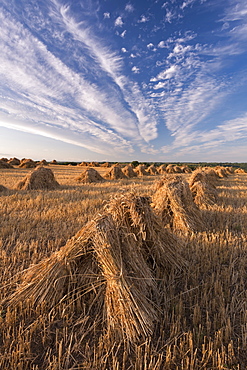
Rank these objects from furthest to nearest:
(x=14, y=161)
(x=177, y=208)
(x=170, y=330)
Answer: (x=14, y=161)
(x=177, y=208)
(x=170, y=330)

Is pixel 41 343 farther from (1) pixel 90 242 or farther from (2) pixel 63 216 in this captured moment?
(2) pixel 63 216

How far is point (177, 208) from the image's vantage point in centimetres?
460

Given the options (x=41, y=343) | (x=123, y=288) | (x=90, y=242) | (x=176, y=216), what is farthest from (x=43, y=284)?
(x=176, y=216)

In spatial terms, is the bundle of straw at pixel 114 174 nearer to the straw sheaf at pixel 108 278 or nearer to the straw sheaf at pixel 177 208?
the straw sheaf at pixel 177 208

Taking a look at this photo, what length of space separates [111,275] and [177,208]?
3049 mm

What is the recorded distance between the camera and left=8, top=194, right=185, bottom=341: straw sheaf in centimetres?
183

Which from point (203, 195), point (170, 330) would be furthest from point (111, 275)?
point (203, 195)

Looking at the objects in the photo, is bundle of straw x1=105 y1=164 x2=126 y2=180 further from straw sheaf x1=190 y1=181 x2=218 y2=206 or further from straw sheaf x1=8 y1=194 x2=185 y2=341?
straw sheaf x1=8 y1=194 x2=185 y2=341

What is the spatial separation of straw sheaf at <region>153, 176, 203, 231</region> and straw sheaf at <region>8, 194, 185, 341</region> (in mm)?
2255

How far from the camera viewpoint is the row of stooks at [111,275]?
1835 mm

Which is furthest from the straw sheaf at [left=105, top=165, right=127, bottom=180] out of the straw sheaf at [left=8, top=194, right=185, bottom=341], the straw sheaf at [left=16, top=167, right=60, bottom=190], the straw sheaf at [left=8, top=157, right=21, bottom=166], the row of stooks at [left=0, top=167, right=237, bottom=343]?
the straw sheaf at [left=8, top=157, right=21, bottom=166]

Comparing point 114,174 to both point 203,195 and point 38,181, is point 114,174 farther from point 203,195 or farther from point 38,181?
point 203,195

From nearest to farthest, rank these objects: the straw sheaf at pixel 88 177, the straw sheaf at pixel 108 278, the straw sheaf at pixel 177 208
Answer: the straw sheaf at pixel 108 278 < the straw sheaf at pixel 177 208 < the straw sheaf at pixel 88 177

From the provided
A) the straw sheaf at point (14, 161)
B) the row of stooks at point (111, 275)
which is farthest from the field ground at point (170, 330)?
the straw sheaf at point (14, 161)
